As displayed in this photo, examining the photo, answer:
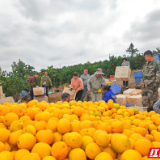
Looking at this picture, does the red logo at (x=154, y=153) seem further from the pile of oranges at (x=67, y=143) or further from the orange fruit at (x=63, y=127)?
the orange fruit at (x=63, y=127)

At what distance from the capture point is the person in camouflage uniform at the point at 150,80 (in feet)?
12.2

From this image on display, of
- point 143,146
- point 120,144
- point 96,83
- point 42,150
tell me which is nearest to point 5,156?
point 42,150

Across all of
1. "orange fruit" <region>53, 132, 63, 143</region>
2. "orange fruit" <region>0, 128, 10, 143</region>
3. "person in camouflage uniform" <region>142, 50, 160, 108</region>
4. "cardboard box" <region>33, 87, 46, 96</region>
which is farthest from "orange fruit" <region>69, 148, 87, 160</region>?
"cardboard box" <region>33, 87, 46, 96</region>

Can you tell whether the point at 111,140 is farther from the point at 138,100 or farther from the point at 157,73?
the point at 138,100

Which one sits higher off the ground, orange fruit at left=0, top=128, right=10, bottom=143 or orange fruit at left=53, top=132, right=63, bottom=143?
orange fruit at left=0, top=128, right=10, bottom=143

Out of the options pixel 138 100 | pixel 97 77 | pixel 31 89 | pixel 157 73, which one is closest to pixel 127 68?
pixel 138 100

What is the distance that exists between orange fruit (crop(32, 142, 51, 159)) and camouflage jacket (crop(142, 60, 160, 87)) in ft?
11.9

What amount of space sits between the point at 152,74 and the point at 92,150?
11.5 feet

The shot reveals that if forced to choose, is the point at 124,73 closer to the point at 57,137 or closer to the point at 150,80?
the point at 150,80

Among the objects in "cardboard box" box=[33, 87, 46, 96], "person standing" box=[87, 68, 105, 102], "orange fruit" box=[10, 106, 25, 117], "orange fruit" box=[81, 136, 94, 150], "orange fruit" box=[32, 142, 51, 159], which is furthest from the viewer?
"cardboard box" box=[33, 87, 46, 96]

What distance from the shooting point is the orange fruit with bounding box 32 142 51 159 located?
1.06m

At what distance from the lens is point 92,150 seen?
106cm

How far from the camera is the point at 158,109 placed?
8.25 feet

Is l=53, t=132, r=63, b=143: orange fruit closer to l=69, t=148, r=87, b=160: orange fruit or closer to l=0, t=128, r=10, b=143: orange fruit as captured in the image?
l=69, t=148, r=87, b=160: orange fruit
